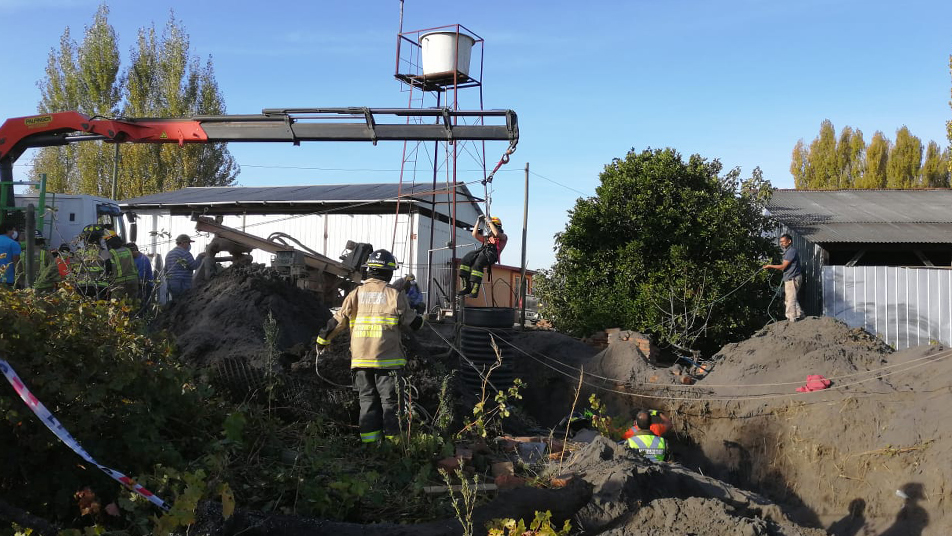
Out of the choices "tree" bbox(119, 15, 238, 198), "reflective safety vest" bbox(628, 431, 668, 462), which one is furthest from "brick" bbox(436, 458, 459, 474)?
"tree" bbox(119, 15, 238, 198)

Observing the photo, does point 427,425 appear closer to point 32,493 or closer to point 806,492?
point 32,493

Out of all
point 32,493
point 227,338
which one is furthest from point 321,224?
point 32,493

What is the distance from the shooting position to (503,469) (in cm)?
593

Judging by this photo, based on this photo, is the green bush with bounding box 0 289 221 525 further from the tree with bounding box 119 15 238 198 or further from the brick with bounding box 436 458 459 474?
the tree with bounding box 119 15 238 198

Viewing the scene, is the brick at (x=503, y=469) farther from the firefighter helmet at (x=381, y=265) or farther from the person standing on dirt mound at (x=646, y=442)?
the firefighter helmet at (x=381, y=265)

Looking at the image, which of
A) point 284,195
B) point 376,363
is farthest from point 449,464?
point 284,195

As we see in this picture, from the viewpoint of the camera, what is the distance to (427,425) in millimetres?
6723

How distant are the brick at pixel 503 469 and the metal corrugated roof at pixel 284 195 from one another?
613 inches

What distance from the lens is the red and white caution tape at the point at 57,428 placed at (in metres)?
3.72

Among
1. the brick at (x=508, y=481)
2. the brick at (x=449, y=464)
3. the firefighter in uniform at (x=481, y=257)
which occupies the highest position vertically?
the firefighter in uniform at (x=481, y=257)

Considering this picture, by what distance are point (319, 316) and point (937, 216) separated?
16504 mm

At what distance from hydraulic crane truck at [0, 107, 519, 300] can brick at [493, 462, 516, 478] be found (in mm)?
5681

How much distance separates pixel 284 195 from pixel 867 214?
17158 mm

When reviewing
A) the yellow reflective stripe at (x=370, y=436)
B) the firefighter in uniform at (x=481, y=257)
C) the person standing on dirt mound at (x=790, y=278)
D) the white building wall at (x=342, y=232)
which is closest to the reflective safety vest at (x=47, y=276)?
the yellow reflective stripe at (x=370, y=436)
